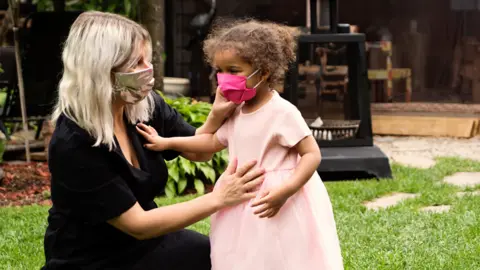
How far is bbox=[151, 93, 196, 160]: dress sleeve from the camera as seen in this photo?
11.5 ft

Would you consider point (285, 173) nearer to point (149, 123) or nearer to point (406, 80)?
point (149, 123)

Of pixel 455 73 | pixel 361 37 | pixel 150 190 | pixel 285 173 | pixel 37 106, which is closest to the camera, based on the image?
pixel 285 173

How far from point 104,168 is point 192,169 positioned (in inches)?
153

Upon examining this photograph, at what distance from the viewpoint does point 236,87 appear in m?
3.00

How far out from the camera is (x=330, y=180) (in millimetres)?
7340

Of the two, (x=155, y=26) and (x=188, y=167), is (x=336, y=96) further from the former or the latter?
(x=155, y=26)

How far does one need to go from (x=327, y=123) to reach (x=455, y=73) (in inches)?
145

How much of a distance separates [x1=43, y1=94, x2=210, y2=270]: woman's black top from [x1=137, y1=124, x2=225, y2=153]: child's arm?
1.4 inches

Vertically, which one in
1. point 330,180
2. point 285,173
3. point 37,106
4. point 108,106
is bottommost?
point 330,180

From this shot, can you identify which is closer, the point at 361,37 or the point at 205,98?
the point at 361,37

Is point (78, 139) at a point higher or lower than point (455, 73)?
higher

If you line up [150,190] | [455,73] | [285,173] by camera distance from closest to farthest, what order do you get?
[285,173], [150,190], [455,73]

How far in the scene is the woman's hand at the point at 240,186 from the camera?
3.00m

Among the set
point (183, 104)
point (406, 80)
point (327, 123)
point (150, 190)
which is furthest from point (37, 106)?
→ point (150, 190)
